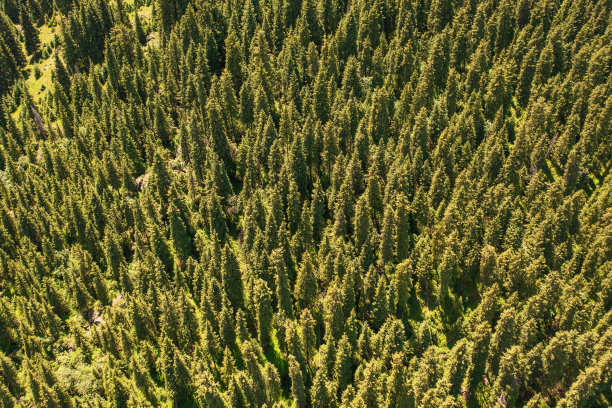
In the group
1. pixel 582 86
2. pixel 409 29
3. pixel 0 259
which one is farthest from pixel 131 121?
pixel 582 86

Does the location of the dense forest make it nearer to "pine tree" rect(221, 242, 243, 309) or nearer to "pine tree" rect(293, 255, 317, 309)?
"pine tree" rect(221, 242, 243, 309)

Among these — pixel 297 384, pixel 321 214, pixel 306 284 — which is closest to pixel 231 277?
pixel 306 284

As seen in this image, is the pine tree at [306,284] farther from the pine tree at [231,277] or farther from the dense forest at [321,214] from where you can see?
the pine tree at [231,277]

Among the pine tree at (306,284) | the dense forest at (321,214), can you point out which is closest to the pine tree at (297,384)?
the dense forest at (321,214)

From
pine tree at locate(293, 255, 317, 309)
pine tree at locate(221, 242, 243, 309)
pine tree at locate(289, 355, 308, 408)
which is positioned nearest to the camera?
pine tree at locate(289, 355, 308, 408)

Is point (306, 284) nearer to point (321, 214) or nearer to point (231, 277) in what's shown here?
point (231, 277)

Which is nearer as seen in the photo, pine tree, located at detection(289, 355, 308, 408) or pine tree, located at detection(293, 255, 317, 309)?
pine tree, located at detection(289, 355, 308, 408)

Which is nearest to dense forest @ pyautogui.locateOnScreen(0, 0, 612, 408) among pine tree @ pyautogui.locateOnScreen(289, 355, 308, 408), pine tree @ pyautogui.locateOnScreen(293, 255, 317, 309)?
pine tree @ pyautogui.locateOnScreen(289, 355, 308, 408)

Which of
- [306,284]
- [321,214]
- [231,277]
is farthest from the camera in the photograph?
[321,214]
